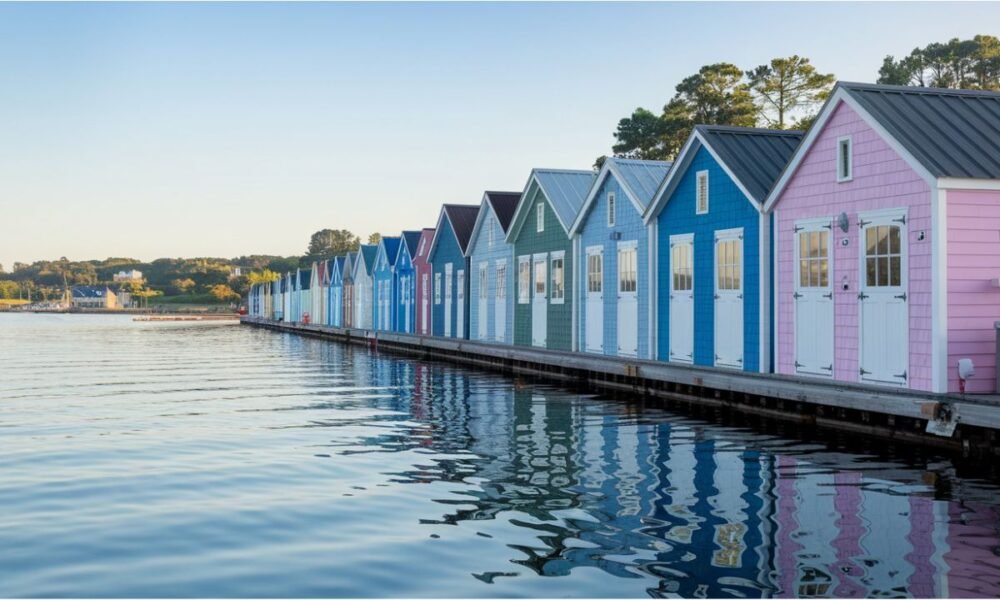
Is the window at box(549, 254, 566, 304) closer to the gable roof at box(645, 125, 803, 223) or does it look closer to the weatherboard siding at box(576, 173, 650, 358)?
the weatherboard siding at box(576, 173, 650, 358)

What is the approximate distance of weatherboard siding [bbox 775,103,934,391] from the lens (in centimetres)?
1700

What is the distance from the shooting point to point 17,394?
90.0ft

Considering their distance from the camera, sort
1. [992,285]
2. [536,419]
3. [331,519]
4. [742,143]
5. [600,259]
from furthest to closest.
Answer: [600,259] < [742,143] < [536,419] < [992,285] < [331,519]

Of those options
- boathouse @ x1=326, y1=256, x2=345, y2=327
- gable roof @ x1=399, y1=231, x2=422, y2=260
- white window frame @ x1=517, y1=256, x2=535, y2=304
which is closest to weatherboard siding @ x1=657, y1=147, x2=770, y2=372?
white window frame @ x1=517, y1=256, x2=535, y2=304

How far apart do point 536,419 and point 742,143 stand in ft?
29.8

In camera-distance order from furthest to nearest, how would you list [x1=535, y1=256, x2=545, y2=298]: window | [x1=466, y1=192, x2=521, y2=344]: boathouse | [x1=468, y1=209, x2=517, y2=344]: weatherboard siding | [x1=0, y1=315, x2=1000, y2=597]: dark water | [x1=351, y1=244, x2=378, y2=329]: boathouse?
1. [x1=351, y1=244, x2=378, y2=329]: boathouse
2. [x1=466, y1=192, x2=521, y2=344]: boathouse
3. [x1=468, y1=209, x2=517, y2=344]: weatherboard siding
4. [x1=535, y1=256, x2=545, y2=298]: window
5. [x1=0, y1=315, x2=1000, y2=597]: dark water

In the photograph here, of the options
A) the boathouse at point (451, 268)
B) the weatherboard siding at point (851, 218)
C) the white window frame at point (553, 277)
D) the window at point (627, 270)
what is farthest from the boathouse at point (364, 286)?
the weatherboard siding at point (851, 218)

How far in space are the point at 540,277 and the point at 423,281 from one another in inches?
707

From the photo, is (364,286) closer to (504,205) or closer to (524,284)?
(504,205)

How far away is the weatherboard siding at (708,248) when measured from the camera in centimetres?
2258

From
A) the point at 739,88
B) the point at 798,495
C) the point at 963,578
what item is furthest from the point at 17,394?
the point at 739,88

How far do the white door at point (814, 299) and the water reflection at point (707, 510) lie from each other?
2.80 meters

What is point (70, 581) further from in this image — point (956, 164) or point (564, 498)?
point (956, 164)

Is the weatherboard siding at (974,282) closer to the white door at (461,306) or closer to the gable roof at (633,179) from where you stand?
the gable roof at (633,179)
